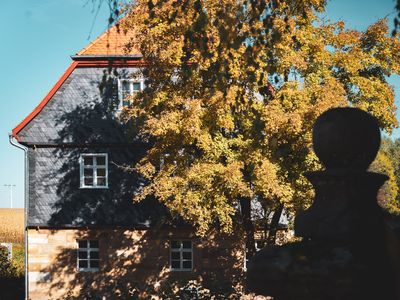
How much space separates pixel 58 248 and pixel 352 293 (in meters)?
17.1

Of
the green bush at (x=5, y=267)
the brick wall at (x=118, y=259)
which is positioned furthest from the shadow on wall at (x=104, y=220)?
the green bush at (x=5, y=267)

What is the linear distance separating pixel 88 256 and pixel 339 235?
54.7ft

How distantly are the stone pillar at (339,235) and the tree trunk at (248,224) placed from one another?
12.1 metres

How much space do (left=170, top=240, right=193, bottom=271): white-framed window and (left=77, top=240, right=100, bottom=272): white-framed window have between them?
8.91ft

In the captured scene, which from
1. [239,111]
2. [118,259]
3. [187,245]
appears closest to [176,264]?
[187,245]

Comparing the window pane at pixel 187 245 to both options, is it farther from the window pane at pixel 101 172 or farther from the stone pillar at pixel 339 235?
the stone pillar at pixel 339 235

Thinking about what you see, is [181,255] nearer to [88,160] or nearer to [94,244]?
[94,244]

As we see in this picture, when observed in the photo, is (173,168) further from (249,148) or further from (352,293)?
(352,293)

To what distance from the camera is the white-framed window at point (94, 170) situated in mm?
17703

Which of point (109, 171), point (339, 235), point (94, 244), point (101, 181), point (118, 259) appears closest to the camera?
point (339, 235)

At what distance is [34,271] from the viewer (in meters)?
17.6

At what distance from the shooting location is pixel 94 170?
17.8 metres

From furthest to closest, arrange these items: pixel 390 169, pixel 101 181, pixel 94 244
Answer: pixel 390 169
pixel 94 244
pixel 101 181

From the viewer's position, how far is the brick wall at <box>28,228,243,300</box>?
56.1 feet
